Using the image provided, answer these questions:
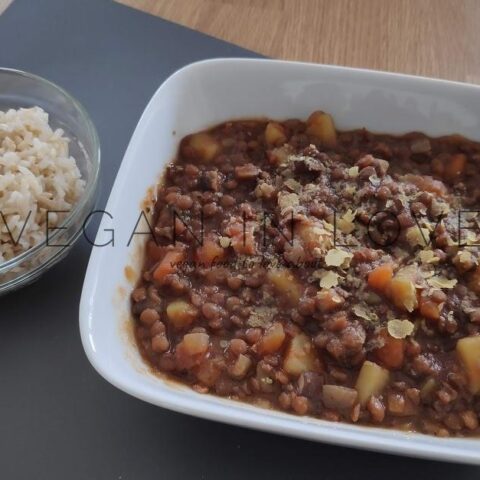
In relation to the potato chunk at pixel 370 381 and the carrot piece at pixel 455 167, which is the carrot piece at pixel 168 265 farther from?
the carrot piece at pixel 455 167

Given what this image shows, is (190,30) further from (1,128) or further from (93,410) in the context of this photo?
(93,410)

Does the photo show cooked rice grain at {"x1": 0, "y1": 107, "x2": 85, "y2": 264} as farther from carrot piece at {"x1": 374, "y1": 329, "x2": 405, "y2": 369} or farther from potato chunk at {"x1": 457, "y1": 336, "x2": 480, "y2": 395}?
potato chunk at {"x1": 457, "y1": 336, "x2": 480, "y2": 395}

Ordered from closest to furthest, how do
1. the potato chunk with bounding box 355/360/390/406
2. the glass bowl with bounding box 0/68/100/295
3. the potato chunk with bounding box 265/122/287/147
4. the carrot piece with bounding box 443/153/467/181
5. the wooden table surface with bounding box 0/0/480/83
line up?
1. the potato chunk with bounding box 355/360/390/406
2. the glass bowl with bounding box 0/68/100/295
3. the carrot piece with bounding box 443/153/467/181
4. the potato chunk with bounding box 265/122/287/147
5. the wooden table surface with bounding box 0/0/480/83

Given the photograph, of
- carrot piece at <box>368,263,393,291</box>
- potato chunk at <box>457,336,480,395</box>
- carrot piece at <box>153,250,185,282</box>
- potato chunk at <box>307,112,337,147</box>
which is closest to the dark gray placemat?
potato chunk at <box>457,336,480,395</box>

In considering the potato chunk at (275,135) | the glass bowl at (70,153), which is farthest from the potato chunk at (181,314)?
the potato chunk at (275,135)

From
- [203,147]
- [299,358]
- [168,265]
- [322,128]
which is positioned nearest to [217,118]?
[203,147]

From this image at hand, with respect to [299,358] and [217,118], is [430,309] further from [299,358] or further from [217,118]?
[217,118]
